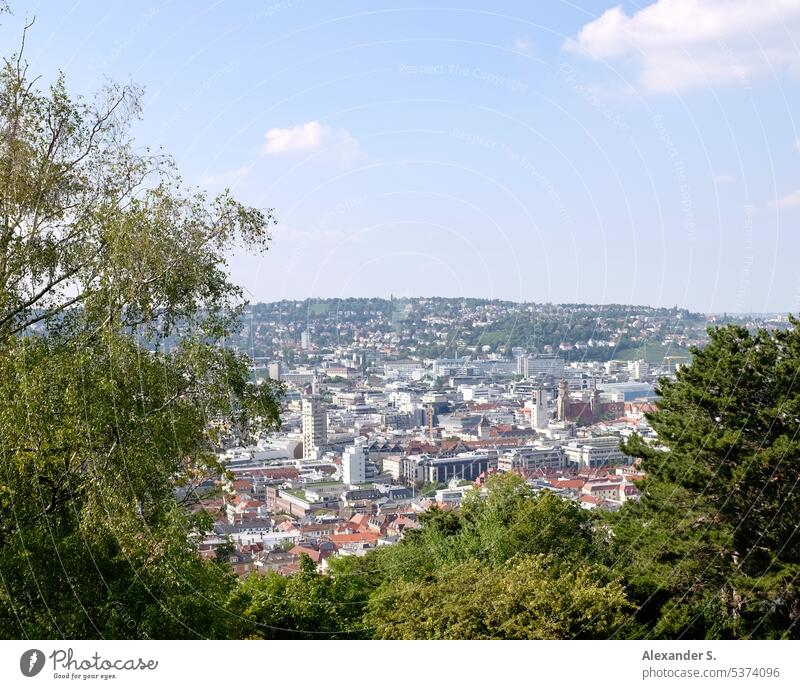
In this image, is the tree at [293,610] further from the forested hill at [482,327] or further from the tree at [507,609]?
the forested hill at [482,327]

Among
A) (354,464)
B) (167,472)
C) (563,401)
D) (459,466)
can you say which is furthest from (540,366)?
(167,472)

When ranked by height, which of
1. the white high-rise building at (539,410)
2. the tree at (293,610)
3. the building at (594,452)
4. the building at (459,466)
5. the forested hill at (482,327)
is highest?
the forested hill at (482,327)

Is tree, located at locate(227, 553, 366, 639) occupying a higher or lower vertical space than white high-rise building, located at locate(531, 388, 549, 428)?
lower

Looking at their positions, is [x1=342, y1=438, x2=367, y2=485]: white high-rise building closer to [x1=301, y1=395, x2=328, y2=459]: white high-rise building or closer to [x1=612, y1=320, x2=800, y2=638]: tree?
[x1=301, y1=395, x2=328, y2=459]: white high-rise building

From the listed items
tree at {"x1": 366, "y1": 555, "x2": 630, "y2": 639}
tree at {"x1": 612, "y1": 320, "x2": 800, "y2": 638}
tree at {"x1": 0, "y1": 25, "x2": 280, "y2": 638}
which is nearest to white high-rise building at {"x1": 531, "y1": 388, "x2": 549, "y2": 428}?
tree at {"x1": 612, "y1": 320, "x2": 800, "y2": 638}

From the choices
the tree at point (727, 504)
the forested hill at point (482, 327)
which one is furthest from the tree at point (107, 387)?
the tree at point (727, 504)

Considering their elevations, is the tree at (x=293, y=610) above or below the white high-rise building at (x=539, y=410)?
below

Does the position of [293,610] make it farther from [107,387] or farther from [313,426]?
[107,387]
